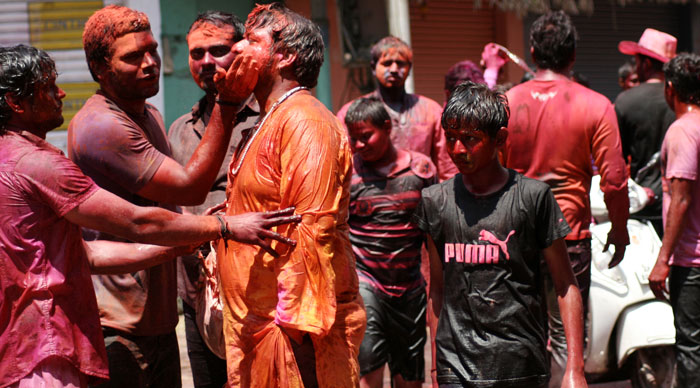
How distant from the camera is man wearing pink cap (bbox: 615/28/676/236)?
6449mm

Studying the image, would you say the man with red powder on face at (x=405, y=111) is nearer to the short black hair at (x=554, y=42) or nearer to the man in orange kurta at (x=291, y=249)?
the short black hair at (x=554, y=42)

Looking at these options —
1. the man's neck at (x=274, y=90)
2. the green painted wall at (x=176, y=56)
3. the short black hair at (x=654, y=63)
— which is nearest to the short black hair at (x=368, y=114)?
the man's neck at (x=274, y=90)

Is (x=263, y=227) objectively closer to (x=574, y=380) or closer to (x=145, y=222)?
(x=145, y=222)

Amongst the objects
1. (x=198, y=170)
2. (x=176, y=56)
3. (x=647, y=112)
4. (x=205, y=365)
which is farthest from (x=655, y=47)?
(x=176, y=56)

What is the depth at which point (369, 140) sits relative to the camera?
4965 mm

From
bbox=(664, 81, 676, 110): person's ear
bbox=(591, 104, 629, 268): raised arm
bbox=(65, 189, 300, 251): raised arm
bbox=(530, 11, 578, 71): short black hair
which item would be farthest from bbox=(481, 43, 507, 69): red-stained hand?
bbox=(65, 189, 300, 251): raised arm

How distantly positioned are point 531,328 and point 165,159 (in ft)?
5.14

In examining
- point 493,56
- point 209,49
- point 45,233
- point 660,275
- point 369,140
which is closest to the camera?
point 45,233

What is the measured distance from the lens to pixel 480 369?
→ 3303 millimetres

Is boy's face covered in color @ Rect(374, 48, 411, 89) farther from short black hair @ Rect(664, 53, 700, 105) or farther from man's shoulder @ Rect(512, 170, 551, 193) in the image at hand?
man's shoulder @ Rect(512, 170, 551, 193)

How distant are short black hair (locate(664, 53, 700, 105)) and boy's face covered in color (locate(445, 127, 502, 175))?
6.44ft

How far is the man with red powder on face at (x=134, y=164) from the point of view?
3.30 m

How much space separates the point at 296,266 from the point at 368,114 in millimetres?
2461

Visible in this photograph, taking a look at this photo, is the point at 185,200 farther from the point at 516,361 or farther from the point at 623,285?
the point at 623,285
